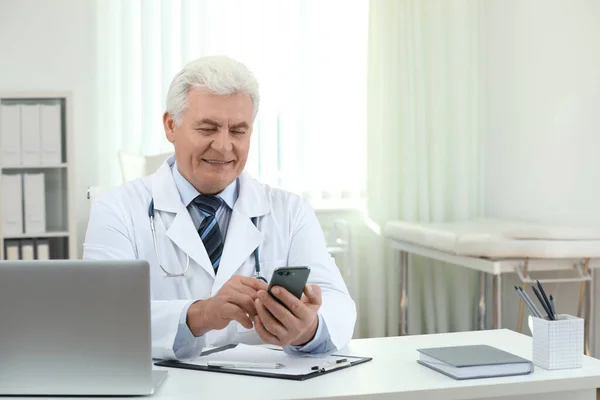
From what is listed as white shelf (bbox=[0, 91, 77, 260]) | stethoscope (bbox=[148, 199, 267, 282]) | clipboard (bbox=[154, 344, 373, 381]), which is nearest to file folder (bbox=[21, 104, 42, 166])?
white shelf (bbox=[0, 91, 77, 260])

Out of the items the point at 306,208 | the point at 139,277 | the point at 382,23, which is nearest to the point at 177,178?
the point at 306,208

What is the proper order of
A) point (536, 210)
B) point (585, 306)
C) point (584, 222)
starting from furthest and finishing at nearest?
point (536, 210)
point (584, 222)
point (585, 306)

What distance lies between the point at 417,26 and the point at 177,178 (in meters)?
2.60

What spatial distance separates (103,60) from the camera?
3939 millimetres

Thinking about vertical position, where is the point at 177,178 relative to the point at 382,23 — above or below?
below

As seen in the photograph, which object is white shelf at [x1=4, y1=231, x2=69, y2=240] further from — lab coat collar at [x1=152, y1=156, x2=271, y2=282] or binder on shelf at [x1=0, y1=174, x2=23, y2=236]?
lab coat collar at [x1=152, y1=156, x2=271, y2=282]

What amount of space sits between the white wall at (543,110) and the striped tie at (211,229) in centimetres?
213

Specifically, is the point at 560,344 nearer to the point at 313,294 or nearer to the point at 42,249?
the point at 313,294

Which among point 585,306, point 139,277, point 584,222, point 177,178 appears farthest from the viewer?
point 584,222

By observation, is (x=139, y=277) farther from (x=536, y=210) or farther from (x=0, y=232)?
(x=536, y=210)

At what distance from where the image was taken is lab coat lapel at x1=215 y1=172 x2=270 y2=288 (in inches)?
69.7

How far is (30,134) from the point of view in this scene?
3.64 meters

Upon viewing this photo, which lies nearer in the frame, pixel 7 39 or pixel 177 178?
pixel 177 178

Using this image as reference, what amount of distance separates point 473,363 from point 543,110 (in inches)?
103
